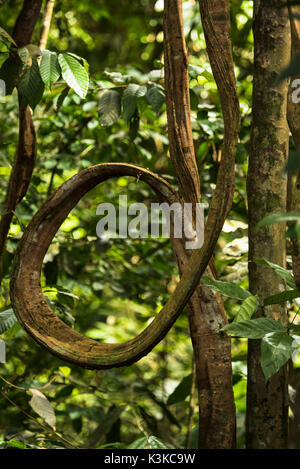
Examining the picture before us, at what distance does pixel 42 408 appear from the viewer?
0.96 metres

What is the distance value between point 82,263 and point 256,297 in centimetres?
102

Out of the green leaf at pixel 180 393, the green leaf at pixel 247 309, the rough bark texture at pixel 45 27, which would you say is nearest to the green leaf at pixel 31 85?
the rough bark texture at pixel 45 27

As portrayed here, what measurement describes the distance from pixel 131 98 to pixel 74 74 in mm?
159

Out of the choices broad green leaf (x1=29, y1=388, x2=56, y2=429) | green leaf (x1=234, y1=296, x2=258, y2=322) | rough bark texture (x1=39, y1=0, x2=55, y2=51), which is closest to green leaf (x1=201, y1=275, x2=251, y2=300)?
green leaf (x1=234, y1=296, x2=258, y2=322)

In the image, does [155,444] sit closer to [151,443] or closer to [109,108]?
[151,443]

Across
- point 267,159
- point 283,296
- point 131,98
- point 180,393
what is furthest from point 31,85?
point 180,393

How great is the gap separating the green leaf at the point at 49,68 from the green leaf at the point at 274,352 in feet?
1.62

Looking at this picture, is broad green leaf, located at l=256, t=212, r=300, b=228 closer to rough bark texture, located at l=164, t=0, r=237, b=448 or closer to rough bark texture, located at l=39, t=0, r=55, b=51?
rough bark texture, located at l=164, t=0, r=237, b=448

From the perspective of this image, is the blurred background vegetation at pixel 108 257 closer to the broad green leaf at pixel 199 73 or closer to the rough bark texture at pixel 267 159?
the broad green leaf at pixel 199 73

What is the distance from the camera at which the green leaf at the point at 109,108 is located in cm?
103

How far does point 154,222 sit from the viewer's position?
4.45 ft

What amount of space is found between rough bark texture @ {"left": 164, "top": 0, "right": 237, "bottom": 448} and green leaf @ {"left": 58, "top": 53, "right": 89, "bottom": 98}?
212mm

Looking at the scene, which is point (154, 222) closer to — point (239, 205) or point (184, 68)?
point (239, 205)
